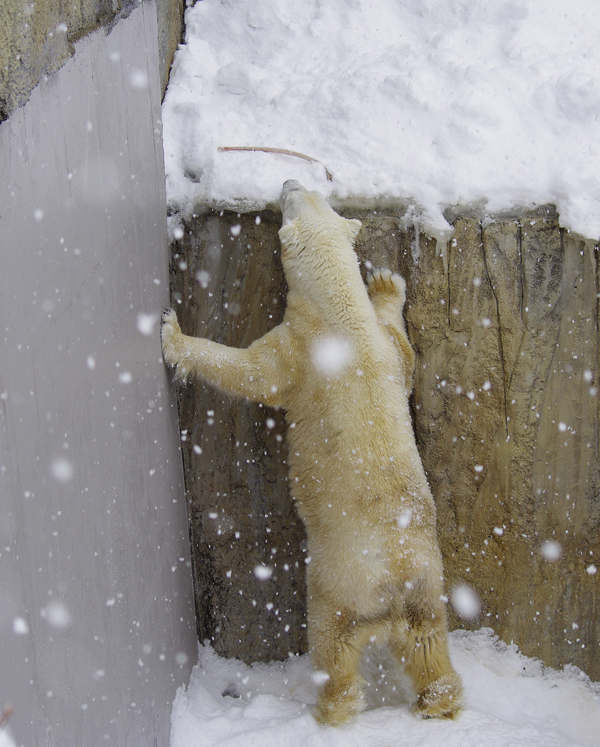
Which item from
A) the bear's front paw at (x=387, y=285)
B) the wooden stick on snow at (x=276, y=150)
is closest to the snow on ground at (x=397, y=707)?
the bear's front paw at (x=387, y=285)

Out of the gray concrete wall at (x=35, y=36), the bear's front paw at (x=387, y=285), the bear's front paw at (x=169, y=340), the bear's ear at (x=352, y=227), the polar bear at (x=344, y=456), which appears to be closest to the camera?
the gray concrete wall at (x=35, y=36)

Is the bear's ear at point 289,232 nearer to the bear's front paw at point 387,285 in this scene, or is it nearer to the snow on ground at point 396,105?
the snow on ground at point 396,105

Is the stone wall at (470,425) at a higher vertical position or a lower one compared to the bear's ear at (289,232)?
lower

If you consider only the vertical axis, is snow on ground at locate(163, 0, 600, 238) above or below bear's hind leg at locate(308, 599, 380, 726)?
above

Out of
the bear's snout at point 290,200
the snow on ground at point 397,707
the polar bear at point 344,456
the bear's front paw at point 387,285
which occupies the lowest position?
the snow on ground at point 397,707

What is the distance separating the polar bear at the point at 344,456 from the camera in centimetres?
292

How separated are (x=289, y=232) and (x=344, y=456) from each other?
3.80 ft

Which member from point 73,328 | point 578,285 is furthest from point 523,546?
point 73,328

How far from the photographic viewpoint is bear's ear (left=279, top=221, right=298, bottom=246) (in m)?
3.11

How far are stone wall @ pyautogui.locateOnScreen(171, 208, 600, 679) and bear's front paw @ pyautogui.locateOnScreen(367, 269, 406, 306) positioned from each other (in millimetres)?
91

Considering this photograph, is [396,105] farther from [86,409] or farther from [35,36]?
[86,409]

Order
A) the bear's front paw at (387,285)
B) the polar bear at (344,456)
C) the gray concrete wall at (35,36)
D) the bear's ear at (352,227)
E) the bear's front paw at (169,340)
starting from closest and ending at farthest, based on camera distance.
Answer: the gray concrete wall at (35,36)
the polar bear at (344,456)
the bear's front paw at (169,340)
the bear's ear at (352,227)
the bear's front paw at (387,285)

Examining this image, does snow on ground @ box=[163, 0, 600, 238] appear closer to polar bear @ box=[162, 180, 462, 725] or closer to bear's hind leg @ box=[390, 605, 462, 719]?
polar bear @ box=[162, 180, 462, 725]

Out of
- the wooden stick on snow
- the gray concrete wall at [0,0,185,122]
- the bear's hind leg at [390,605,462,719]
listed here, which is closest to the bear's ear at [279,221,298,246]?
the wooden stick on snow
